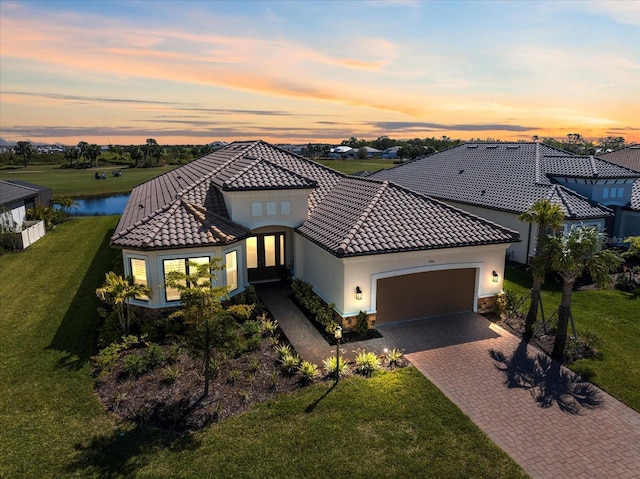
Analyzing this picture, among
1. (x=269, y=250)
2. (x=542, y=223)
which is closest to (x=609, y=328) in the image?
(x=542, y=223)

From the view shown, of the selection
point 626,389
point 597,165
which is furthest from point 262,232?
point 597,165

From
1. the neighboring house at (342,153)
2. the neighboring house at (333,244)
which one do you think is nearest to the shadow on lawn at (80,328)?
the neighboring house at (333,244)

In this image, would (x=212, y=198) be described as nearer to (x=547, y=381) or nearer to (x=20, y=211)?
(x=547, y=381)

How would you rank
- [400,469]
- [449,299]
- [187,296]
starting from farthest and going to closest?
[449,299] → [187,296] → [400,469]

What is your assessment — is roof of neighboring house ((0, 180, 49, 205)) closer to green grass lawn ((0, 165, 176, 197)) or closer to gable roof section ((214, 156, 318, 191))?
gable roof section ((214, 156, 318, 191))

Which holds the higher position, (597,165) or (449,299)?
(597,165)

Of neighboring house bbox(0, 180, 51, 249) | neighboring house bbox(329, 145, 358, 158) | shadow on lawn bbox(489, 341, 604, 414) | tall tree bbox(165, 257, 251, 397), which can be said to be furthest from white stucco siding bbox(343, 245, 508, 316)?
neighboring house bbox(329, 145, 358, 158)

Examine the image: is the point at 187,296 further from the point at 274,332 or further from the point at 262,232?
the point at 262,232
